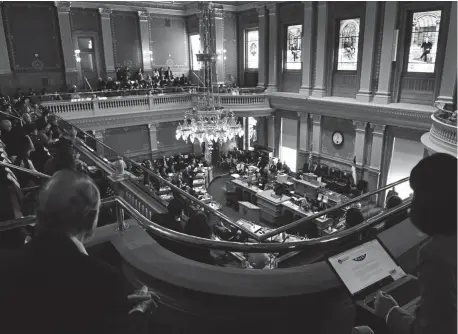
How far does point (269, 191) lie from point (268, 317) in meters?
10.6

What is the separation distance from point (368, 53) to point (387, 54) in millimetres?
803

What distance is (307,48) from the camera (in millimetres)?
15555

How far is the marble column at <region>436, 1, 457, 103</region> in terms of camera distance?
10.7 m

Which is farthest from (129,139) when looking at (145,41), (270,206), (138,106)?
(270,206)

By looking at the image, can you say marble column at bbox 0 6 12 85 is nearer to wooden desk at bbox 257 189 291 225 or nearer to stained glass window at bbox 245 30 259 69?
stained glass window at bbox 245 30 259 69

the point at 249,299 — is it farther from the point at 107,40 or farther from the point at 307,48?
the point at 107,40

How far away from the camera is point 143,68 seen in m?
19.6

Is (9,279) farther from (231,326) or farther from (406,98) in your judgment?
(406,98)

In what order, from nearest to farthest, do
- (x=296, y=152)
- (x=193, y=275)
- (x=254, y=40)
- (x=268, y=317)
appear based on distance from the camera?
1. (x=268, y=317)
2. (x=193, y=275)
3. (x=296, y=152)
4. (x=254, y=40)

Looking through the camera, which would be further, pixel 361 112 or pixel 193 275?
pixel 361 112

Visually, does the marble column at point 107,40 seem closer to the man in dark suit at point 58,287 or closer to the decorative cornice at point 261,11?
the decorative cornice at point 261,11

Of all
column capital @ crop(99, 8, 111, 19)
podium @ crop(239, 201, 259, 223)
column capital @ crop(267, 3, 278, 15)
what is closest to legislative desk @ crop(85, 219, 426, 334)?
podium @ crop(239, 201, 259, 223)

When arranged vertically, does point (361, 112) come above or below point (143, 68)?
below

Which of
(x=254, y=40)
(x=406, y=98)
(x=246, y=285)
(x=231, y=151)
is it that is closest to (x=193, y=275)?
(x=246, y=285)
